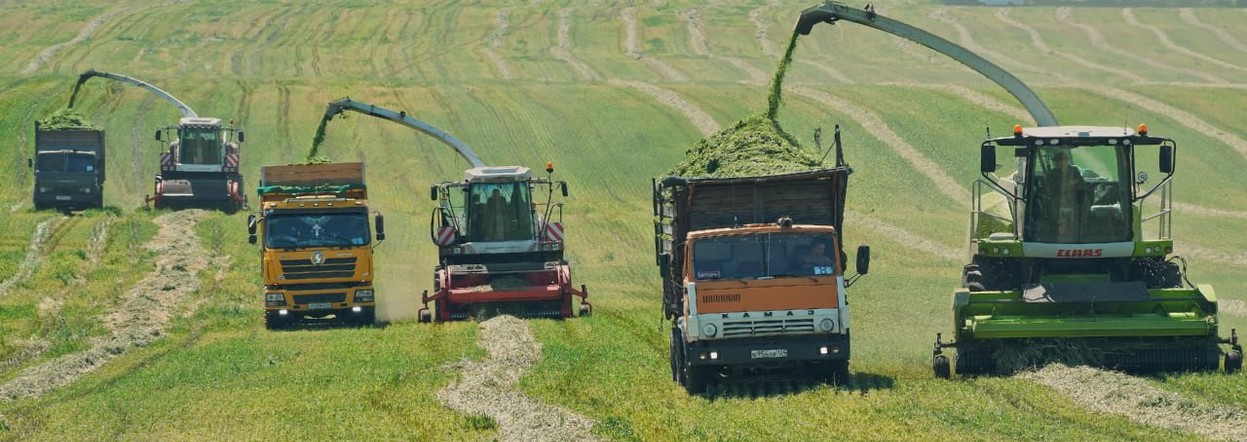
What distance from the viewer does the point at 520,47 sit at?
8662 centimetres

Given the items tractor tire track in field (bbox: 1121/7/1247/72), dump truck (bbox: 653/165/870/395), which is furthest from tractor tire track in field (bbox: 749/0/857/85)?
dump truck (bbox: 653/165/870/395)

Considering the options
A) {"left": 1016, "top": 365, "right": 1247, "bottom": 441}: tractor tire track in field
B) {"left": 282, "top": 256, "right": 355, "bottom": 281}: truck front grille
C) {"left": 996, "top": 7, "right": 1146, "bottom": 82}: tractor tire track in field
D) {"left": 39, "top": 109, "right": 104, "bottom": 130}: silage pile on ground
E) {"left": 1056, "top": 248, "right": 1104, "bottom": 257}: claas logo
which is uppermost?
{"left": 996, "top": 7, "right": 1146, "bottom": 82}: tractor tire track in field

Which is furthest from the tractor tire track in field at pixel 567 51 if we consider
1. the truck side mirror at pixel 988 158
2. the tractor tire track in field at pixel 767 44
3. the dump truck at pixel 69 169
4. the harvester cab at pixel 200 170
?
the truck side mirror at pixel 988 158

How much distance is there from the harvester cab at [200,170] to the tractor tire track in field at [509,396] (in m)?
26.8

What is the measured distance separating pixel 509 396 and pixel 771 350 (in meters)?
3.31

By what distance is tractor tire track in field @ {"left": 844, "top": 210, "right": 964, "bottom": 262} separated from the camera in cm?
4047

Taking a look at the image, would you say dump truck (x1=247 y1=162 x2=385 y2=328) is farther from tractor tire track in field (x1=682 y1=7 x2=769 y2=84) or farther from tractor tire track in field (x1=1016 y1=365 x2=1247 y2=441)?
tractor tire track in field (x1=682 y1=7 x2=769 y2=84)

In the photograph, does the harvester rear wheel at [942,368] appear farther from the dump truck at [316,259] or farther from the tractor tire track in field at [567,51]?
the tractor tire track in field at [567,51]

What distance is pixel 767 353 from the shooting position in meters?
19.3

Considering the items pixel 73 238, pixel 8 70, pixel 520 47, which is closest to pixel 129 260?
pixel 73 238

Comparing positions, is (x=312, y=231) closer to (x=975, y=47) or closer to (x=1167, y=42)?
(x=975, y=47)

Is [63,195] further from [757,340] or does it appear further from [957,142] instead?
[757,340]

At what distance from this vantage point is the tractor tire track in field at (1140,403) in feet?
51.6

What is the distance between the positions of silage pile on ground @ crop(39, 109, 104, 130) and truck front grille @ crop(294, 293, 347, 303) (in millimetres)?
25593
